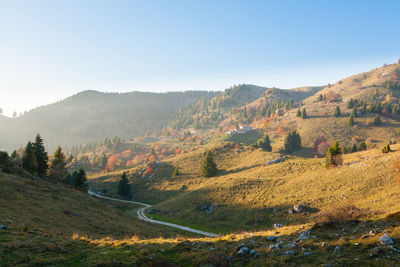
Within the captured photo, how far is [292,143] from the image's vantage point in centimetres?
13925

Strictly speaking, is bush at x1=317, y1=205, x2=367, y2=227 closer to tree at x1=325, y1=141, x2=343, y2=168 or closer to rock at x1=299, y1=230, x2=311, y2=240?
rock at x1=299, y1=230, x2=311, y2=240

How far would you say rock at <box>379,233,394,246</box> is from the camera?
10.9 meters

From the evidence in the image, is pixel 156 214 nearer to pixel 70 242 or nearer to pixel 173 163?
pixel 70 242

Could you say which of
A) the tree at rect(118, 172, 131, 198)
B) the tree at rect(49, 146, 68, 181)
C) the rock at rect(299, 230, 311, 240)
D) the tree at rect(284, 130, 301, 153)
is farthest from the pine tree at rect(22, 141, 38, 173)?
the tree at rect(284, 130, 301, 153)

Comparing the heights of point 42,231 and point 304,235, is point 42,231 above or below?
above

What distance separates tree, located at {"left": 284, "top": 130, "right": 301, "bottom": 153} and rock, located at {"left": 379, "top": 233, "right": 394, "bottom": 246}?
13399 centimetres

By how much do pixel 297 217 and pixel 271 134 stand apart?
161m

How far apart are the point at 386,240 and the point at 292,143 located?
453 ft

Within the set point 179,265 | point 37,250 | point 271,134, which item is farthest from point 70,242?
point 271,134

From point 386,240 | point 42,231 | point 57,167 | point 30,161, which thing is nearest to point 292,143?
point 57,167

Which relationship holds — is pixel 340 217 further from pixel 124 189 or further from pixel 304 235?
pixel 124 189

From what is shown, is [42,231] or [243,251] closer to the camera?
[243,251]

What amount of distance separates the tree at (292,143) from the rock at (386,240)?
134 metres

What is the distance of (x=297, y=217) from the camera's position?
1491 inches
